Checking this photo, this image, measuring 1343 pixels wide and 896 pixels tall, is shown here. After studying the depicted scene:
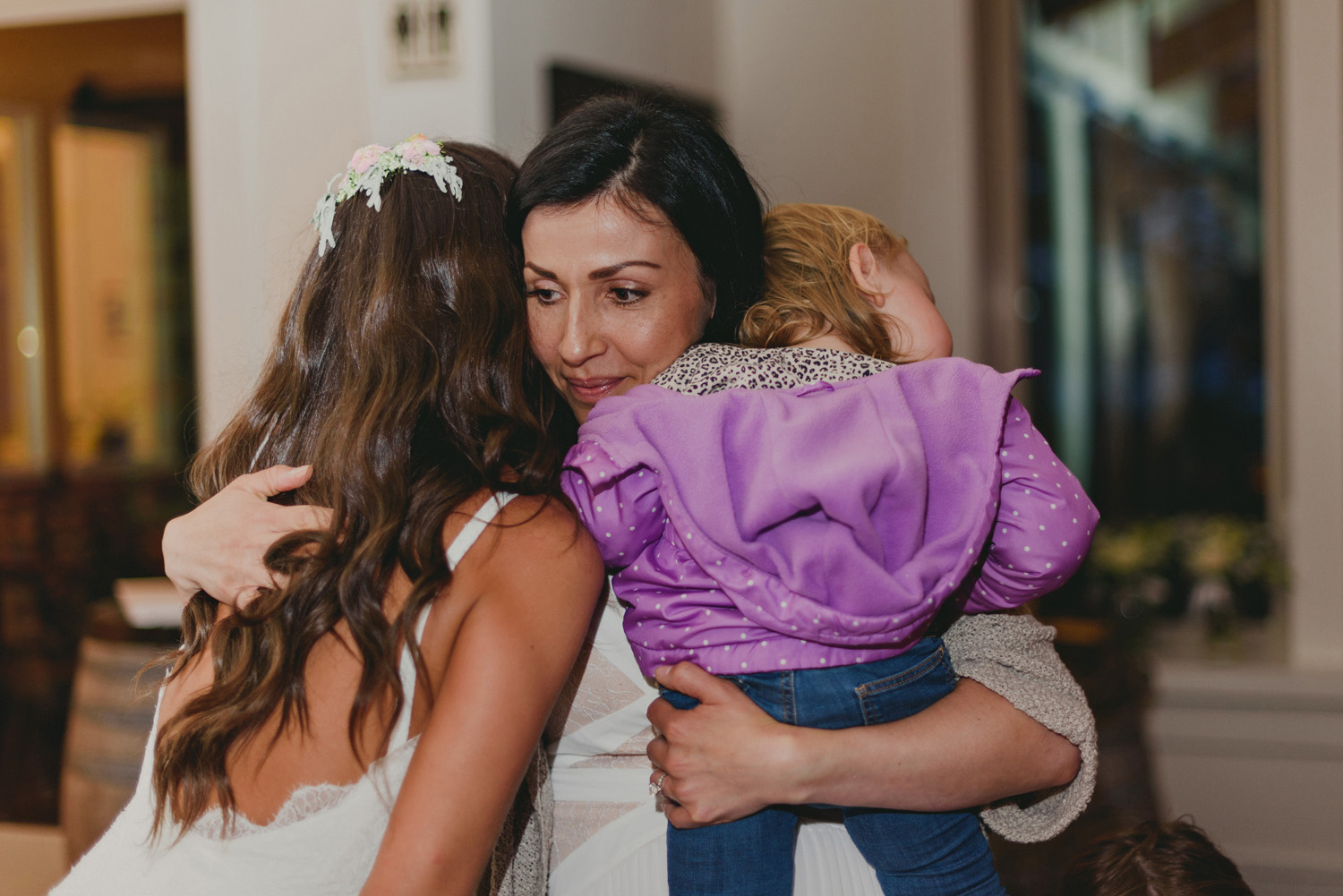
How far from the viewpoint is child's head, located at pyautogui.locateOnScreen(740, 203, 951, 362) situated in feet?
4.40

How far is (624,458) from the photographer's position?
108 centimetres

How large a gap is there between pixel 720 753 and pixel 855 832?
8.0 inches

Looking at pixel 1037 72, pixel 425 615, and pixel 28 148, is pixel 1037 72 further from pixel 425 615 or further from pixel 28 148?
pixel 28 148

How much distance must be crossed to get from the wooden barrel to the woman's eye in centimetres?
155

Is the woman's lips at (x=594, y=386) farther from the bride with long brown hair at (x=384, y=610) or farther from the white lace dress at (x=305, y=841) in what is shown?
the white lace dress at (x=305, y=841)

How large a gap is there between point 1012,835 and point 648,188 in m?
0.82

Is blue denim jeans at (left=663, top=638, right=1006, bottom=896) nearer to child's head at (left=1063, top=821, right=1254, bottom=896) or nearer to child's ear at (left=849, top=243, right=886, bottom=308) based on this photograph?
child's head at (left=1063, top=821, right=1254, bottom=896)

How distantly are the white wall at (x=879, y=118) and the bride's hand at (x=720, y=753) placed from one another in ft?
8.61

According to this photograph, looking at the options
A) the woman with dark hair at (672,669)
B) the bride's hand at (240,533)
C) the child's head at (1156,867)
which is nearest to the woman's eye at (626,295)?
the woman with dark hair at (672,669)

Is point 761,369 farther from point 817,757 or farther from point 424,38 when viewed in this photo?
point 424,38

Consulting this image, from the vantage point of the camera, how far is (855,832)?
3.97 feet

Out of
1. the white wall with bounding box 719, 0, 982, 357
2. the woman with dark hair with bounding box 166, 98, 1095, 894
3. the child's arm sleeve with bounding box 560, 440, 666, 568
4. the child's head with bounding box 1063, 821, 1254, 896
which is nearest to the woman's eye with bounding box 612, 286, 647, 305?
the woman with dark hair with bounding box 166, 98, 1095, 894

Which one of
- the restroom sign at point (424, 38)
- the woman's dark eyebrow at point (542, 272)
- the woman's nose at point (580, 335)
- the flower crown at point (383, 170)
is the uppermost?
the restroom sign at point (424, 38)

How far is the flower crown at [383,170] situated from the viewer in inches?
48.6
